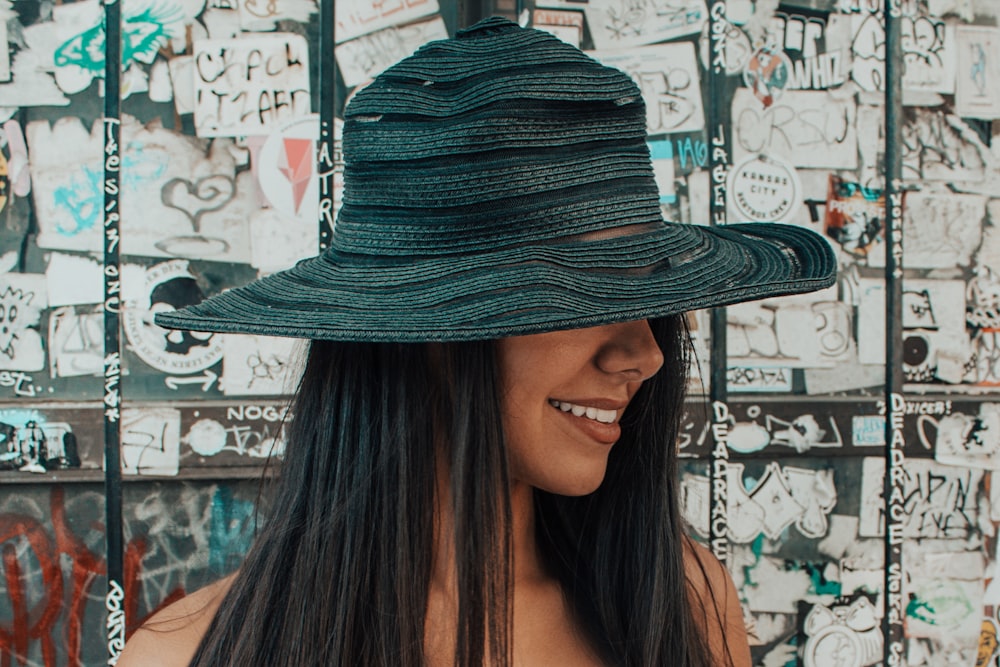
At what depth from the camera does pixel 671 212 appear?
6.13 feet

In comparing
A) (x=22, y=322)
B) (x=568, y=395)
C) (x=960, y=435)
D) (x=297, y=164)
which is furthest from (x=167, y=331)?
(x=960, y=435)

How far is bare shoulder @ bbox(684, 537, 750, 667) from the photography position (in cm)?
140

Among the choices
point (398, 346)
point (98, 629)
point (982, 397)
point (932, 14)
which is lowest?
point (98, 629)

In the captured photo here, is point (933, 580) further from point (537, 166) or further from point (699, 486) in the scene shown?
point (537, 166)

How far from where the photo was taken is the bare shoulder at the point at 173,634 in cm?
113

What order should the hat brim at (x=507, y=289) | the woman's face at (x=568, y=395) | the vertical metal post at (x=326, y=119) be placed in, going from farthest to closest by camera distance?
the vertical metal post at (x=326, y=119) < the woman's face at (x=568, y=395) < the hat brim at (x=507, y=289)

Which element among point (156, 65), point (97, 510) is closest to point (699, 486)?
point (97, 510)

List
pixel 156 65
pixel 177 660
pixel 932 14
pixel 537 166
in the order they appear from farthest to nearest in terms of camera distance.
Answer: pixel 932 14
pixel 156 65
pixel 177 660
pixel 537 166

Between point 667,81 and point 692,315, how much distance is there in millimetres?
546

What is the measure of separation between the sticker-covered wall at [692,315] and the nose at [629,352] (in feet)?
1.60

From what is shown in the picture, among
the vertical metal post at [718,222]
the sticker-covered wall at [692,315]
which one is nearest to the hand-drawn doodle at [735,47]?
the sticker-covered wall at [692,315]

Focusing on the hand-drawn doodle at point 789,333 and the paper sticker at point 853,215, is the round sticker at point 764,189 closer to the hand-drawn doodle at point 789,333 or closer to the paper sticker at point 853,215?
the paper sticker at point 853,215

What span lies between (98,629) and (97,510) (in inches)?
10.2

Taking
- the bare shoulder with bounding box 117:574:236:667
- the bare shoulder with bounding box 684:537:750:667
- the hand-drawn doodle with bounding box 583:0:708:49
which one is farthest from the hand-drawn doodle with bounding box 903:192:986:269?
the bare shoulder with bounding box 117:574:236:667
